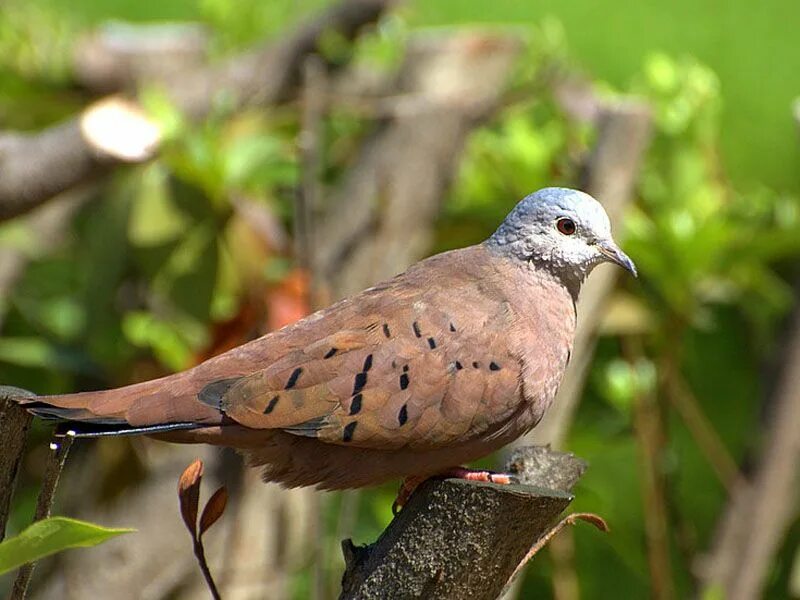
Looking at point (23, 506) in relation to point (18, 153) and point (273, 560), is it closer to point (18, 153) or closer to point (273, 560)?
point (273, 560)

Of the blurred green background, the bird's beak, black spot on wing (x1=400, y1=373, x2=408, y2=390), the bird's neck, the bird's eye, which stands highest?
the bird's eye

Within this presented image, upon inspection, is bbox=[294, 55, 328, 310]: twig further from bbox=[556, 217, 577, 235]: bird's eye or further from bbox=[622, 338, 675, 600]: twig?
bbox=[556, 217, 577, 235]: bird's eye

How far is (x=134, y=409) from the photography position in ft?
3.21

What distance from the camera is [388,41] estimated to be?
2.68 metres

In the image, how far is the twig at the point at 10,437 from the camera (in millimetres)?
993

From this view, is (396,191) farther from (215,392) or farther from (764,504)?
(215,392)

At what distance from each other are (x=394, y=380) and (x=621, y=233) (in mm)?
1287

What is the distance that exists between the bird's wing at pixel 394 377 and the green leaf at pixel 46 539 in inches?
7.3

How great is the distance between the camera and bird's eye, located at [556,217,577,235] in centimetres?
118

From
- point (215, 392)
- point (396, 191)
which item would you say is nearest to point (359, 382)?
point (215, 392)

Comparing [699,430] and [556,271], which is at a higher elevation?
[556,271]

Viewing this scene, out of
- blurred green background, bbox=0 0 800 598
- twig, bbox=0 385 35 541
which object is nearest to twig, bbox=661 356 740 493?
blurred green background, bbox=0 0 800 598

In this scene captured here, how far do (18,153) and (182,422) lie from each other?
1097 mm

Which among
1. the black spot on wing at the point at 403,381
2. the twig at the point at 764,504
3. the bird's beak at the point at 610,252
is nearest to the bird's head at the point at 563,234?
the bird's beak at the point at 610,252
